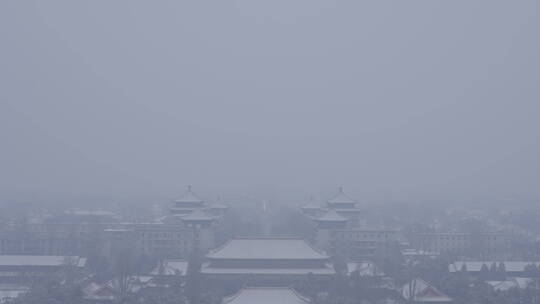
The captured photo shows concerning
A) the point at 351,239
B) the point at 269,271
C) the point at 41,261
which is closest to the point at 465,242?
the point at 351,239

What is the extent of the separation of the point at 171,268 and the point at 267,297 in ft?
15.6

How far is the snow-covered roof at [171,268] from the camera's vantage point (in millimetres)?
19203

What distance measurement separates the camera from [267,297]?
1627cm

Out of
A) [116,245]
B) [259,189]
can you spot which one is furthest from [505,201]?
[116,245]

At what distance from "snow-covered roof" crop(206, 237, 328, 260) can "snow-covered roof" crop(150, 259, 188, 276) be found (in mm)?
879

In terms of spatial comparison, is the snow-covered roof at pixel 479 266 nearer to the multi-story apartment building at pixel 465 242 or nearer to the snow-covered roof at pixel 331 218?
the multi-story apartment building at pixel 465 242

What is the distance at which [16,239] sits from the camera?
2692 centimetres

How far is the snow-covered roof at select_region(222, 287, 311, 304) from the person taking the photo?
1598cm

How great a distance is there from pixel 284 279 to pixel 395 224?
1612cm

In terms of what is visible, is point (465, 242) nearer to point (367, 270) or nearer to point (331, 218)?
point (331, 218)

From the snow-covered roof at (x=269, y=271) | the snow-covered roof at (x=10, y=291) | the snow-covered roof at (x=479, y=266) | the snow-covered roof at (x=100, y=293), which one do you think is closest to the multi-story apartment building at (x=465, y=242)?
the snow-covered roof at (x=479, y=266)

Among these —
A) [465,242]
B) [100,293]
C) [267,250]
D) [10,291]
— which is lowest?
[10,291]

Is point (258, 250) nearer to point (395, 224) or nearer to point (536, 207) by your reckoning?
point (395, 224)

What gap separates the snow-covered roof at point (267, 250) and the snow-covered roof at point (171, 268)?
88 cm
